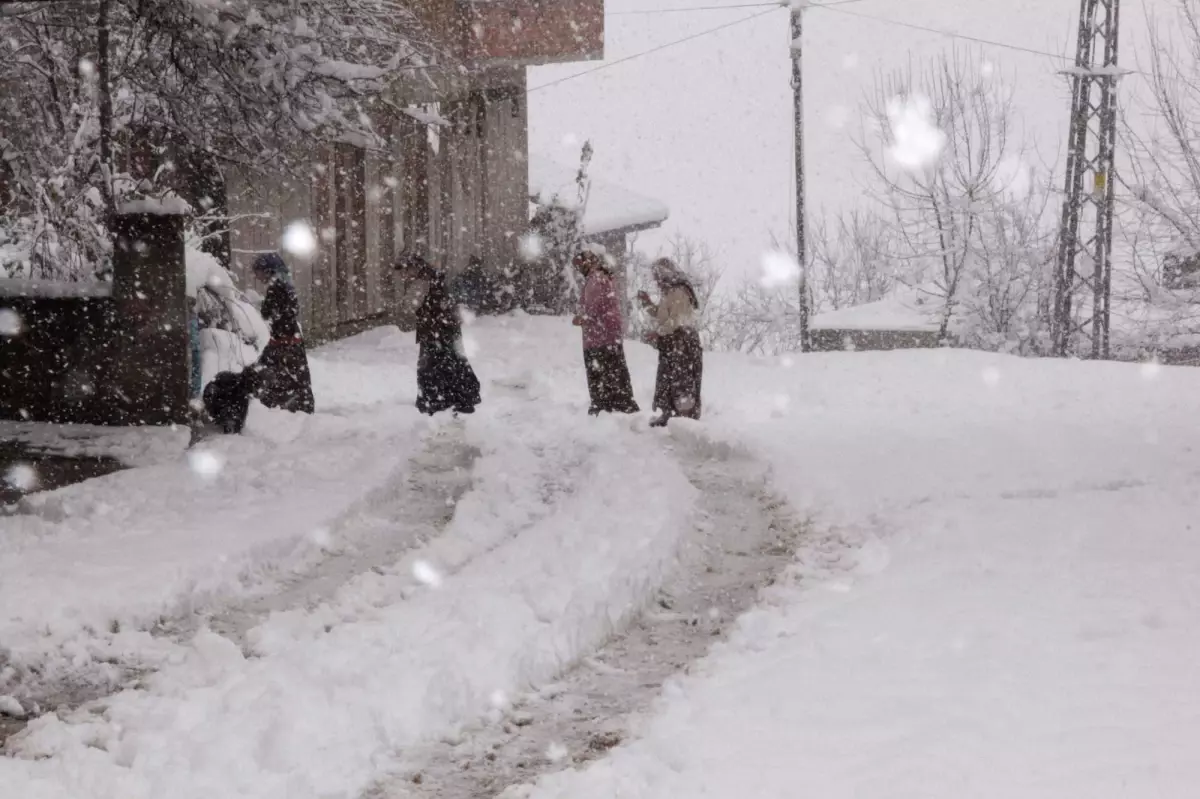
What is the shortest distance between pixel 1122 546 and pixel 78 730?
581cm

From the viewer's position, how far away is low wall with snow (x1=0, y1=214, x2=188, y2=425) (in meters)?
11.0

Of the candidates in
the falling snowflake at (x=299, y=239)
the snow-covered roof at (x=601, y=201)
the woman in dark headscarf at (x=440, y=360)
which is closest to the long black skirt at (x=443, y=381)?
the woman in dark headscarf at (x=440, y=360)

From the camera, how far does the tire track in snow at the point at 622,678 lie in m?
4.85

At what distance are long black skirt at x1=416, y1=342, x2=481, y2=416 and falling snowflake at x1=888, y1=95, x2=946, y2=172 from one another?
24731 mm

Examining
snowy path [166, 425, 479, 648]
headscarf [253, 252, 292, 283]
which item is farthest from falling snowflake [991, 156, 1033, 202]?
snowy path [166, 425, 479, 648]

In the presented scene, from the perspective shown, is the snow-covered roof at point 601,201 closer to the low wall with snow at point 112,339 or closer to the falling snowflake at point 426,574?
the low wall with snow at point 112,339

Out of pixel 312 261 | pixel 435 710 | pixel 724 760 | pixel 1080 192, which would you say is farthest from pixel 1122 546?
pixel 1080 192

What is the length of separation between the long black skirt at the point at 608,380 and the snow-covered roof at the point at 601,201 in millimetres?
13474

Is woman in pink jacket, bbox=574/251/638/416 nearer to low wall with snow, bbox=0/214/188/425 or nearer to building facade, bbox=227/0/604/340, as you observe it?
building facade, bbox=227/0/604/340

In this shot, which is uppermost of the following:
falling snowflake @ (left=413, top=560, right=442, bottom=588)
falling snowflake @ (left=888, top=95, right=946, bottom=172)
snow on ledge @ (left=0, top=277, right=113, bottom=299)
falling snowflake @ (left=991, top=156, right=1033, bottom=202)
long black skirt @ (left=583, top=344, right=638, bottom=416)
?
falling snowflake @ (left=888, top=95, right=946, bottom=172)

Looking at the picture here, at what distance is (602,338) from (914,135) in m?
24.6

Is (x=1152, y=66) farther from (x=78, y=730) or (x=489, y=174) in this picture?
(x=78, y=730)

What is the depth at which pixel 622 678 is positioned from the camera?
5.84 meters

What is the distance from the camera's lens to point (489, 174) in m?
24.8
